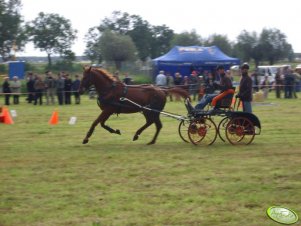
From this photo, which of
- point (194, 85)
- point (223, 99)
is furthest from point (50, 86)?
point (223, 99)

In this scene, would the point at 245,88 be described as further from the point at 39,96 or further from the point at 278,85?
the point at 278,85

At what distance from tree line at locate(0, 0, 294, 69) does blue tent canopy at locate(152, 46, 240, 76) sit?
18.0 metres

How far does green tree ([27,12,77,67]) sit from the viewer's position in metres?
67.4

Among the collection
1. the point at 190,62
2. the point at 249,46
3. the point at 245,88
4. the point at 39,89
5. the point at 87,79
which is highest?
the point at 249,46

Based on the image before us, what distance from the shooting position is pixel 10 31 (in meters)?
62.0

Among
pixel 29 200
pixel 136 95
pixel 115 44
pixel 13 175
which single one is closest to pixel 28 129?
pixel 136 95

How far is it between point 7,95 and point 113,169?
18.5m

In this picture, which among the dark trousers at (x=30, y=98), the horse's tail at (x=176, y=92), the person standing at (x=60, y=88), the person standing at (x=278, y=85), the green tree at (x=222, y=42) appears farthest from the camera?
the green tree at (x=222, y=42)

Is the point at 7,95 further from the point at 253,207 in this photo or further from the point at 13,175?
the point at 253,207

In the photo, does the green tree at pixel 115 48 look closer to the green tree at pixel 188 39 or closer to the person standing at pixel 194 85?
the green tree at pixel 188 39

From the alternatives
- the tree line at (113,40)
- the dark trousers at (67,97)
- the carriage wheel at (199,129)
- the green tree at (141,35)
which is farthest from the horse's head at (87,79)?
the green tree at (141,35)

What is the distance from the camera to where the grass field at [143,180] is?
653 cm

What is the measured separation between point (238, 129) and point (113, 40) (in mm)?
53164

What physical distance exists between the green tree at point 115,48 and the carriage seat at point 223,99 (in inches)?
2058
